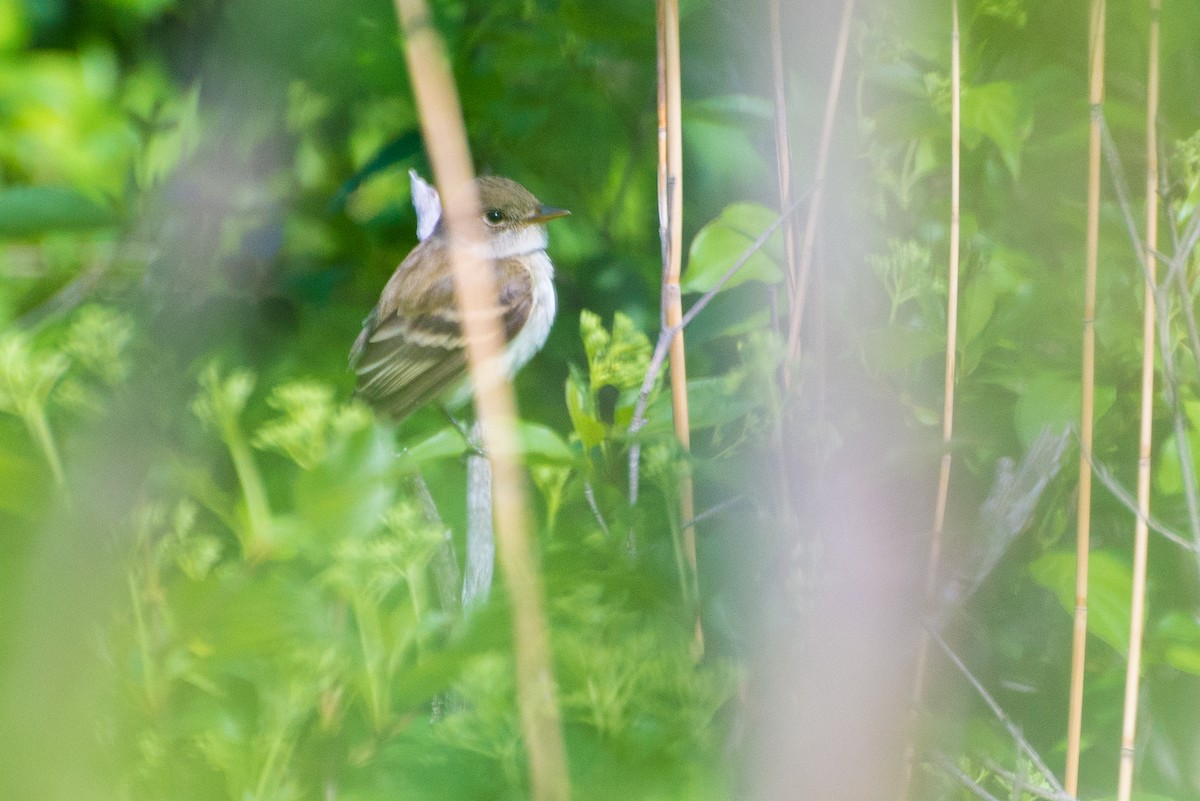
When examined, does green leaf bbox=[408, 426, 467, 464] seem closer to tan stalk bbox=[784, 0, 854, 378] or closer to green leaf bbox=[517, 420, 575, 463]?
green leaf bbox=[517, 420, 575, 463]

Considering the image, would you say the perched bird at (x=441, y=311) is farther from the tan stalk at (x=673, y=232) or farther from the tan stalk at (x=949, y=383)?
the tan stalk at (x=949, y=383)

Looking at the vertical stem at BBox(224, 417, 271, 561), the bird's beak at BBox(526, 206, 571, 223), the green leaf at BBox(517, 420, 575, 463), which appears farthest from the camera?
the bird's beak at BBox(526, 206, 571, 223)

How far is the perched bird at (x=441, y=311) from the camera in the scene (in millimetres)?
852

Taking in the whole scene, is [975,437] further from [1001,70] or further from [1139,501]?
[1001,70]

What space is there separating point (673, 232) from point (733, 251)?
0.19 ft

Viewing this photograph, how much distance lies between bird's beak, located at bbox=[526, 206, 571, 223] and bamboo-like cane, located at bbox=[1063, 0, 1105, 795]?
0.45 meters

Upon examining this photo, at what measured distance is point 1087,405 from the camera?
814 mm

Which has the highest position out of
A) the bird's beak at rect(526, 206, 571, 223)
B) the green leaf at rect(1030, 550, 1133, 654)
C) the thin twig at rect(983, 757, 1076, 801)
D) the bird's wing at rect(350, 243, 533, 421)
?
the bird's beak at rect(526, 206, 571, 223)

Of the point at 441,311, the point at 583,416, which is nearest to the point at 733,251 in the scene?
the point at 583,416

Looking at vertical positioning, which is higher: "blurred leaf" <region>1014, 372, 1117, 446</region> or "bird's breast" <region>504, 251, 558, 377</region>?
"bird's breast" <region>504, 251, 558, 377</region>

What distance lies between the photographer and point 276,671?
591 millimetres

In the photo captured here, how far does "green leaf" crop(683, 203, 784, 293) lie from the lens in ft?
2.52

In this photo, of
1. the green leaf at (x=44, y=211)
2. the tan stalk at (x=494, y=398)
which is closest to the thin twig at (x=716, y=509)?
the tan stalk at (x=494, y=398)

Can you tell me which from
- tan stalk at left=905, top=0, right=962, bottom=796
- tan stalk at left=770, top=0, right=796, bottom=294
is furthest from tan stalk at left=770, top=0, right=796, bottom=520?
tan stalk at left=905, top=0, right=962, bottom=796
